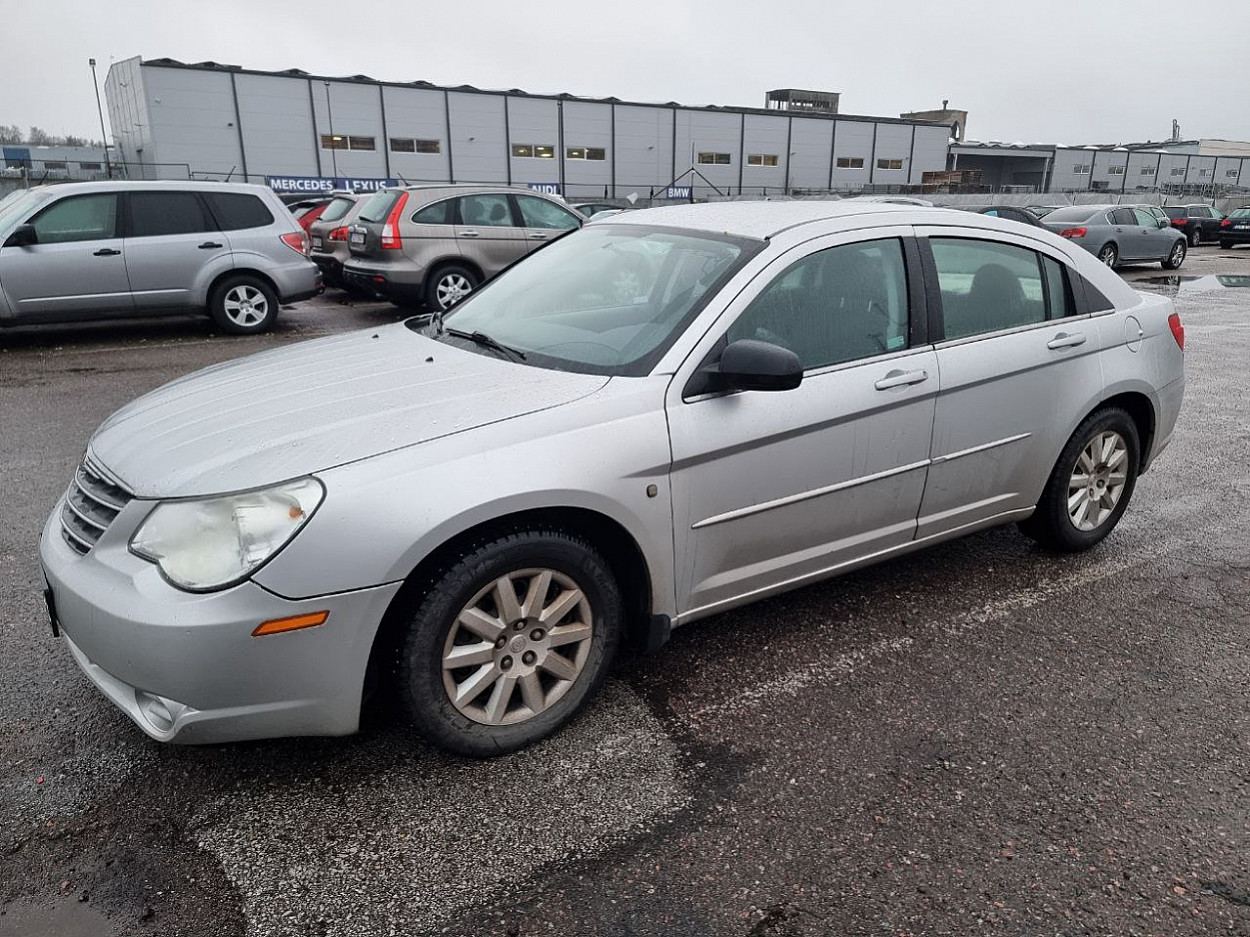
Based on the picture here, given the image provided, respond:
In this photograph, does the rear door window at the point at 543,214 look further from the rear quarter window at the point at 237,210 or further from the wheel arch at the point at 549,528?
the wheel arch at the point at 549,528

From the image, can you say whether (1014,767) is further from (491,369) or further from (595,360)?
(491,369)

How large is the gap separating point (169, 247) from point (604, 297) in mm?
7998

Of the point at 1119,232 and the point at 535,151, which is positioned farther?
the point at 535,151

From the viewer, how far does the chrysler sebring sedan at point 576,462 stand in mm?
2398

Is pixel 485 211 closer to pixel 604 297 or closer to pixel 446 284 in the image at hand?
pixel 446 284

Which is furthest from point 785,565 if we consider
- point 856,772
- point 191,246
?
point 191,246

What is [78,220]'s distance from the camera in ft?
30.6

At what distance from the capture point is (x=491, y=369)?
3.14 meters

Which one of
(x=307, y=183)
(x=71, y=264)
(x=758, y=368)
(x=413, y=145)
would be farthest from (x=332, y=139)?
(x=758, y=368)

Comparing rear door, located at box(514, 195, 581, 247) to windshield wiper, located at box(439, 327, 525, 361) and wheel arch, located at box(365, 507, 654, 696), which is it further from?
wheel arch, located at box(365, 507, 654, 696)

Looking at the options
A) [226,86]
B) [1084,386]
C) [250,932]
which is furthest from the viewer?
[226,86]

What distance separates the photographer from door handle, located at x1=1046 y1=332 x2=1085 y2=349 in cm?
390

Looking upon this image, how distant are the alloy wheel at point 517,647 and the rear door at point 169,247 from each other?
28.6 ft

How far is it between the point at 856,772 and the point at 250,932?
1.70 m
